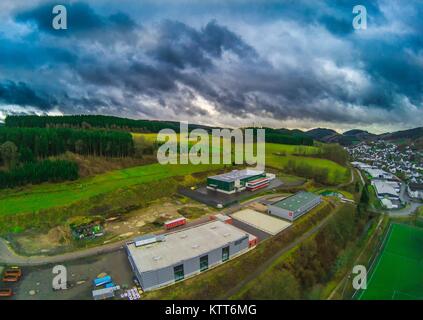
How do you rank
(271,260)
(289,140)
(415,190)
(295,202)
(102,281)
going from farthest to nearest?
(289,140) < (415,190) < (295,202) < (271,260) < (102,281)

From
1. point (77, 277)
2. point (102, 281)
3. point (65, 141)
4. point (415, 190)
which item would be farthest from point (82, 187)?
point (415, 190)

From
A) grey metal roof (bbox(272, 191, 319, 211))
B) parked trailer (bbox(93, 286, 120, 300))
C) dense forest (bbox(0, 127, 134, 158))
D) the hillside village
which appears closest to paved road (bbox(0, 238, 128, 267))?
parked trailer (bbox(93, 286, 120, 300))

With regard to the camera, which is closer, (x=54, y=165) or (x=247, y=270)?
(x=247, y=270)

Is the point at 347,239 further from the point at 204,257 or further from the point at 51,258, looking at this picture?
the point at 51,258

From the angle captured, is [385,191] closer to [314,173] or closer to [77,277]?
[314,173]

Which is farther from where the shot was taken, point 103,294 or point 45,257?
point 45,257
